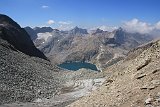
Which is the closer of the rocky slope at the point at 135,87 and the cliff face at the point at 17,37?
the rocky slope at the point at 135,87

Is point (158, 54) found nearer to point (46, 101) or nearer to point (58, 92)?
point (46, 101)

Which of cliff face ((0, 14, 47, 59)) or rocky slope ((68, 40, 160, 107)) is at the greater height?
cliff face ((0, 14, 47, 59))

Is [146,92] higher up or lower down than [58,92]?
higher up

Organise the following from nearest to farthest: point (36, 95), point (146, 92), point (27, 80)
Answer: point (146, 92), point (36, 95), point (27, 80)

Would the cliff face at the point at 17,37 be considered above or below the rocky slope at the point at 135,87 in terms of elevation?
above

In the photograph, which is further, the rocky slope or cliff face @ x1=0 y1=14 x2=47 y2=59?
cliff face @ x1=0 y1=14 x2=47 y2=59

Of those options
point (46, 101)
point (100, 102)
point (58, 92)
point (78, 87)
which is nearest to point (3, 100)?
point (46, 101)

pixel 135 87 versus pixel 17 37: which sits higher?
pixel 17 37

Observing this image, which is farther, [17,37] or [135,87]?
[17,37]
